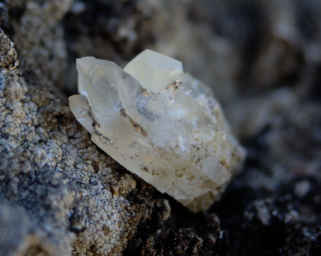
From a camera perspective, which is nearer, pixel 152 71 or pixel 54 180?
pixel 54 180

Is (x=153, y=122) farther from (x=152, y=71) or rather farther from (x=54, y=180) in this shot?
(x=54, y=180)

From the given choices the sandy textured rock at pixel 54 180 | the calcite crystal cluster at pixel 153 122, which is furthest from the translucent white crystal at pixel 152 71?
the sandy textured rock at pixel 54 180

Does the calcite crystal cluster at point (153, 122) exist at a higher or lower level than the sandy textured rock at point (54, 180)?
higher

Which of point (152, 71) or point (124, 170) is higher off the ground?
point (152, 71)

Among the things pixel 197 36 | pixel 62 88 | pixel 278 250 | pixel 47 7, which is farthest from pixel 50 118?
pixel 197 36

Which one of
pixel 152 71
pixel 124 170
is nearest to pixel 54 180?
pixel 124 170

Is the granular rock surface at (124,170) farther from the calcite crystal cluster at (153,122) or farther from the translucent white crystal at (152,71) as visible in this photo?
the translucent white crystal at (152,71)

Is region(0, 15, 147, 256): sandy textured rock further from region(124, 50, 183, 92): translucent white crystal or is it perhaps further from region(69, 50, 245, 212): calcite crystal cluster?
region(124, 50, 183, 92): translucent white crystal
